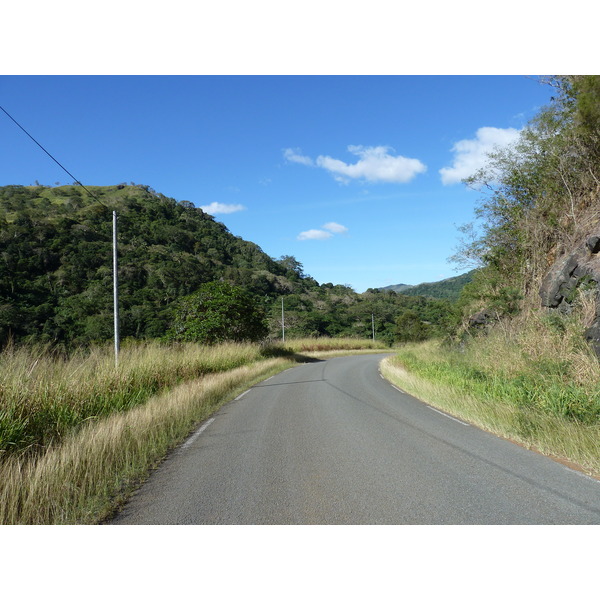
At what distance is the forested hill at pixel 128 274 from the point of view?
26.1 metres

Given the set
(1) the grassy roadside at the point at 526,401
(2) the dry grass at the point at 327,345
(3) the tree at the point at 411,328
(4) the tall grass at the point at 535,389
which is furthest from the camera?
(3) the tree at the point at 411,328

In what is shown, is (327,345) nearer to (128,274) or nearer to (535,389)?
(128,274)

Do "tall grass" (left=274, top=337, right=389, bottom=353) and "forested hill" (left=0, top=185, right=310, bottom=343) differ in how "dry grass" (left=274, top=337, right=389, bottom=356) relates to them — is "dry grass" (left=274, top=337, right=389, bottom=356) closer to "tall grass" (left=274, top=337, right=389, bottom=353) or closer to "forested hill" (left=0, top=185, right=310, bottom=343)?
"tall grass" (left=274, top=337, right=389, bottom=353)

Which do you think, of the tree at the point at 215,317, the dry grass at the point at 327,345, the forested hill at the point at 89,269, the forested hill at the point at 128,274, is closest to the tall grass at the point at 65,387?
the forested hill at the point at 128,274

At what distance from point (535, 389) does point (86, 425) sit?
335 inches

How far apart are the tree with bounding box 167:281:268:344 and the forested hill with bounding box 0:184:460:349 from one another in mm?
3519

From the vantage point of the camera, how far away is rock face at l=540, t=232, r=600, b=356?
1105cm

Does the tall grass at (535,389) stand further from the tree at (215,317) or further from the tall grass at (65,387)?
the tree at (215,317)

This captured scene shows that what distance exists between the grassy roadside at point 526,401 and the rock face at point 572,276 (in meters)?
1.57

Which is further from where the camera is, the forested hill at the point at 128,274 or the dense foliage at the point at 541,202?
the forested hill at the point at 128,274

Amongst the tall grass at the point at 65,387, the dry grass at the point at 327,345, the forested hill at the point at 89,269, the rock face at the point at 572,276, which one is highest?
the forested hill at the point at 89,269

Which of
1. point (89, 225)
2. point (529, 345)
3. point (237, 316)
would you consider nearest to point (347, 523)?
point (529, 345)

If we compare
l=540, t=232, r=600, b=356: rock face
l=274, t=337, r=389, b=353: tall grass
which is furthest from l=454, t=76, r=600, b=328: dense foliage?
l=274, t=337, r=389, b=353: tall grass

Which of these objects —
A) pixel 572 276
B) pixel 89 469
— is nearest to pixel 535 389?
pixel 572 276
